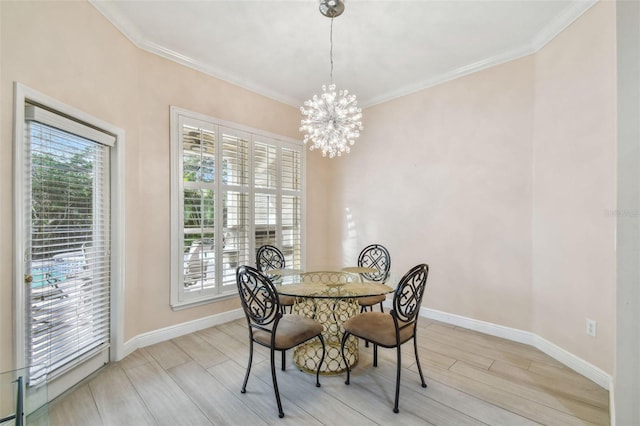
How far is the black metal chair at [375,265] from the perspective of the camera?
8.84 feet

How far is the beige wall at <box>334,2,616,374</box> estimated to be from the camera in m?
2.31

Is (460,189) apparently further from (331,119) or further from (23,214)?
(23,214)

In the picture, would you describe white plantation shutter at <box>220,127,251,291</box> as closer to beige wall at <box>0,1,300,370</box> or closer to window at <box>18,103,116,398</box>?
beige wall at <box>0,1,300,370</box>

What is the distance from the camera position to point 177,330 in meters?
3.12

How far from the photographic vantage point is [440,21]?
2584mm

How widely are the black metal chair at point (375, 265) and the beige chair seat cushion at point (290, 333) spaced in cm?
64

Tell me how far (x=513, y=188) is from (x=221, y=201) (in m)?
3.41

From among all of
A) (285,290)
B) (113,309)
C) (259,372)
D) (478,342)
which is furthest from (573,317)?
(113,309)

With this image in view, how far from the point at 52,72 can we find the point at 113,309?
199 cm

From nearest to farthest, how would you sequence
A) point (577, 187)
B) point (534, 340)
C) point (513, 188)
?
point (577, 187) < point (534, 340) < point (513, 188)

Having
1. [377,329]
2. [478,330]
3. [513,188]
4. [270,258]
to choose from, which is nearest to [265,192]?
[270,258]

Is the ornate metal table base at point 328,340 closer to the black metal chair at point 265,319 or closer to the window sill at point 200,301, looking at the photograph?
the black metal chair at point 265,319

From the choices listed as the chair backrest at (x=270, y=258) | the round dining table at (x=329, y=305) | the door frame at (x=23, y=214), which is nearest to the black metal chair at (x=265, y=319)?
the round dining table at (x=329, y=305)

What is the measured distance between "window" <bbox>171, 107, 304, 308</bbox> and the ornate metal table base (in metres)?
1.31
